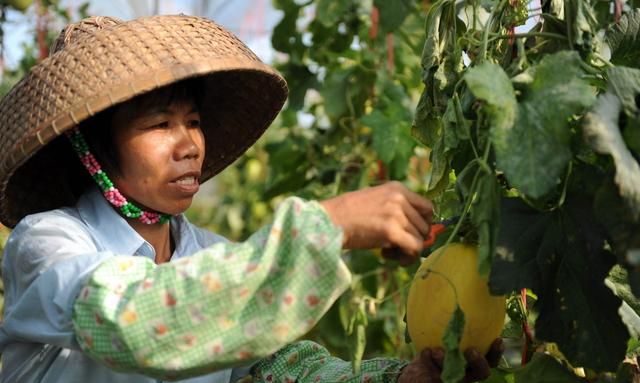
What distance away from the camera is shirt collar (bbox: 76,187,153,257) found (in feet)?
5.62

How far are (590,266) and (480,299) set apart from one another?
139mm

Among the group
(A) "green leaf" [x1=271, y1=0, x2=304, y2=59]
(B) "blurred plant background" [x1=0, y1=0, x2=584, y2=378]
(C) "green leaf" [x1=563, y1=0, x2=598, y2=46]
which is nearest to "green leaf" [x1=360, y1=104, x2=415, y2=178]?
(B) "blurred plant background" [x1=0, y1=0, x2=584, y2=378]

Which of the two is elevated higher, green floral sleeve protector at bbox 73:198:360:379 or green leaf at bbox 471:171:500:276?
green leaf at bbox 471:171:500:276

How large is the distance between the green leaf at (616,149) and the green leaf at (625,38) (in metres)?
0.35

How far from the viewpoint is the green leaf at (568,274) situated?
1230mm

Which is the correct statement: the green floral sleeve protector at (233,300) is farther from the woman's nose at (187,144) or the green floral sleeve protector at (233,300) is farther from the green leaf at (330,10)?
the green leaf at (330,10)

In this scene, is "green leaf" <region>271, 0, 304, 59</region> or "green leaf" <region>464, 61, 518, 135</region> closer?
"green leaf" <region>464, 61, 518, 135</region>

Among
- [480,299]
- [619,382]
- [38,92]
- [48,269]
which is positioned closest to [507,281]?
[480,299]

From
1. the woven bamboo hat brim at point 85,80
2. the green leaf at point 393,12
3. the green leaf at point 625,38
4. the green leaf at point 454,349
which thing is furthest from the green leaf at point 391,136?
the green leaf at point 454,349

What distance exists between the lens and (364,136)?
11.1 ft

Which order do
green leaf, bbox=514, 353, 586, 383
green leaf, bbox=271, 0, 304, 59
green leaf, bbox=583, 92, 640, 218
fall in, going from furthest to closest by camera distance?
green leaf, bbox=271, 0, 304, 59, green leaf, bbox=514, 353, 586, 383, green leaf, bbox=583, 92, 640, 218

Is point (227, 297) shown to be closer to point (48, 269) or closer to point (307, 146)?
point (48, 269)

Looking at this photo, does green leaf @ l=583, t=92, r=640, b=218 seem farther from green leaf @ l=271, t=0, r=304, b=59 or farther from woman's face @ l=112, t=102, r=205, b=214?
green leaf @ l=271, t=0, r=304, b=59

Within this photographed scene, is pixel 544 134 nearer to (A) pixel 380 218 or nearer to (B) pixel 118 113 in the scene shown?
(A) pixel 380 218
